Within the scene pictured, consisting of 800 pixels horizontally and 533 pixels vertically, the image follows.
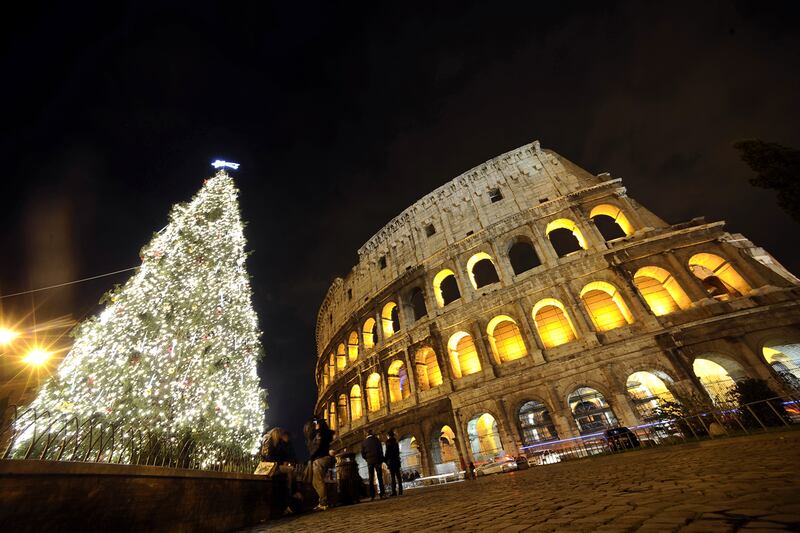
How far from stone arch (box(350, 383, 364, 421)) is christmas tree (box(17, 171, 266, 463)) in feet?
45.6

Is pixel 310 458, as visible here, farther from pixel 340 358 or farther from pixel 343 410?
pixel 340 358

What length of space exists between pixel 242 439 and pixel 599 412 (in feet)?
47.6

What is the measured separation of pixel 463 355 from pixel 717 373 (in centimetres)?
1136

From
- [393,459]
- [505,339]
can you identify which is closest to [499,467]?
[505,339]

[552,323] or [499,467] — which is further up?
[552,323]

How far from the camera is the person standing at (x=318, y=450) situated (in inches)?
296

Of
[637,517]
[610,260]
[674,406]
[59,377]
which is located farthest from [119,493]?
[610,260]

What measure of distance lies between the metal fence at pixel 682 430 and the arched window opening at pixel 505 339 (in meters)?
4.59

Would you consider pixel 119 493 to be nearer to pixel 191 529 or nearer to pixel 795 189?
pixel 191 529

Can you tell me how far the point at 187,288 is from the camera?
807cm

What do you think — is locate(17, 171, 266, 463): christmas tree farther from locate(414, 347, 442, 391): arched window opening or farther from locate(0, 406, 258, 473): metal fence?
locate(414, 347, 442, 391): arched window opening

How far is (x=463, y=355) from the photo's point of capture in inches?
733

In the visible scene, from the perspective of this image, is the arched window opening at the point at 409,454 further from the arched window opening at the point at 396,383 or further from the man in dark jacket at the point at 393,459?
the man in dark jacket at the point at 393,459

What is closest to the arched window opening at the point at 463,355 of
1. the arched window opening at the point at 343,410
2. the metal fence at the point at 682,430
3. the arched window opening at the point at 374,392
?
the metal fence at the point at 682,430
